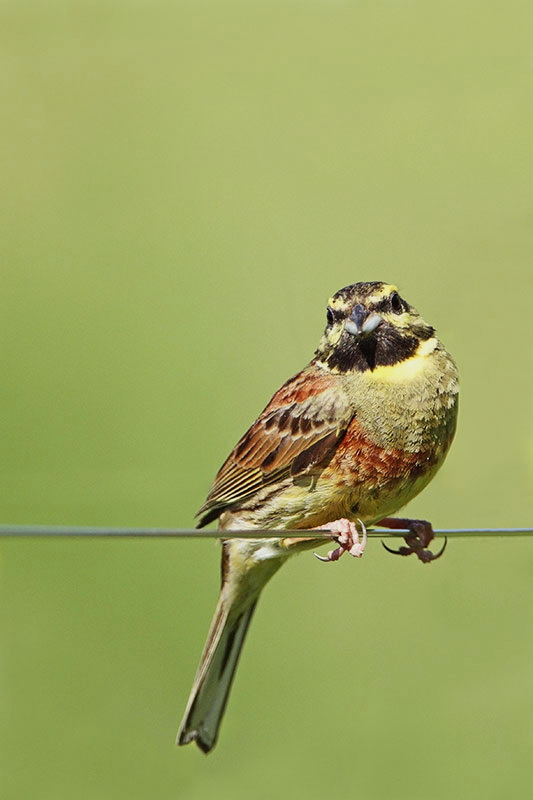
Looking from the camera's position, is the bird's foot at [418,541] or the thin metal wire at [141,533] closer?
the thin metal wire at [141,533]

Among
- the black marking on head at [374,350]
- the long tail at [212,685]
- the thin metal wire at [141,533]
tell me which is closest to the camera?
the thin metal wire at [141,533]

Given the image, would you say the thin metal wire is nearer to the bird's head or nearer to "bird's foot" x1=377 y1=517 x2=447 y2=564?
"bird's foot" x1=377 y1=517 x2=447 y2=564

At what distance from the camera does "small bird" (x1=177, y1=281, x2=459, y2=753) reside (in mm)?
3475

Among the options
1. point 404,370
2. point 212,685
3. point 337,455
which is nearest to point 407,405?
point 404,370

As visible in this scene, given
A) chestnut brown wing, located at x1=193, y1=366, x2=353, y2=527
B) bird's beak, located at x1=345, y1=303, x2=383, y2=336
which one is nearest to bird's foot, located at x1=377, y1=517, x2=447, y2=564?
chestnut brown wing, located at x1=193, y1=366, x2=353, y2=527

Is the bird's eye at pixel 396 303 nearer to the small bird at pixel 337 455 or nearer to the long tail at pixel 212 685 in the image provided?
the small bird at pixel 337 455

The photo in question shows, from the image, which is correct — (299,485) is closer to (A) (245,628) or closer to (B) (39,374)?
(A) (245,628)

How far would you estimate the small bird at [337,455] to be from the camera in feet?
11.4

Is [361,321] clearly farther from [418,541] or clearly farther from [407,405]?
[418,541]

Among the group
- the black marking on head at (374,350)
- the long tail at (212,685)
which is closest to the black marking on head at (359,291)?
the black marking on head at (374,350)

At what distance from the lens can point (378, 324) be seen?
11.9 ft

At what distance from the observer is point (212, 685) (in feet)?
12.5

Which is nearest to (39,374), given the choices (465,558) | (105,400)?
(105,400)

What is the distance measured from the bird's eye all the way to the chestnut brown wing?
300 mm
